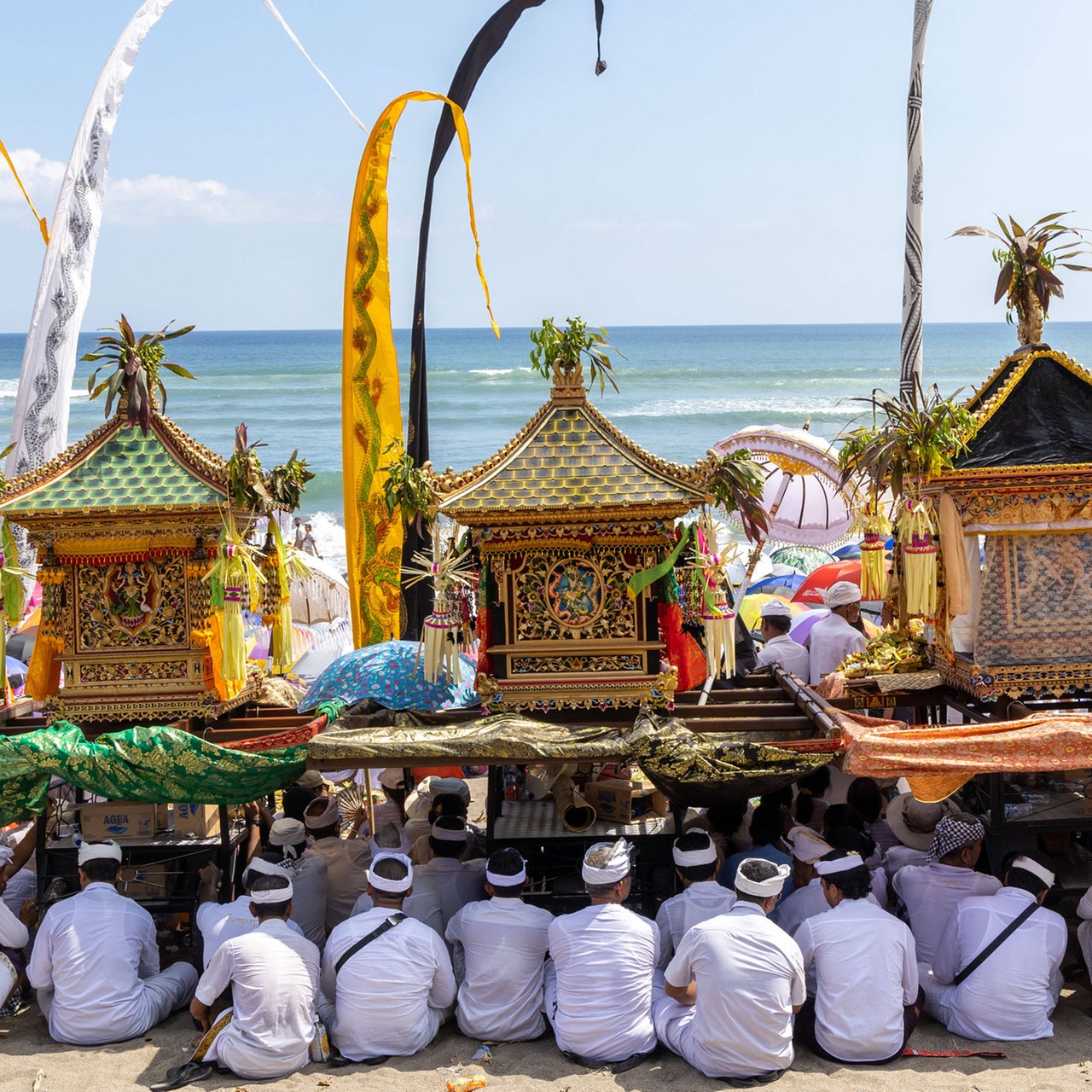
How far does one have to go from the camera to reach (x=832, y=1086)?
5.37m

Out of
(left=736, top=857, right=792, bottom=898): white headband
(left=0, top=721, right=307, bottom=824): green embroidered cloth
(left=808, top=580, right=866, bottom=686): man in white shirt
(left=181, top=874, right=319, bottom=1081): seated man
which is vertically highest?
(left=808, top=580, right=866, bottom=686): man in white shirt

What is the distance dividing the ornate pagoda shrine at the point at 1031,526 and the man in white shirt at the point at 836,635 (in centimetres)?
224

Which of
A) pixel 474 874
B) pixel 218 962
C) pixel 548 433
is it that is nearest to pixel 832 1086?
pixel 474 874

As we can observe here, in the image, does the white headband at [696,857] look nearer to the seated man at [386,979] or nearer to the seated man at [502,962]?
the seated man at [502,962]

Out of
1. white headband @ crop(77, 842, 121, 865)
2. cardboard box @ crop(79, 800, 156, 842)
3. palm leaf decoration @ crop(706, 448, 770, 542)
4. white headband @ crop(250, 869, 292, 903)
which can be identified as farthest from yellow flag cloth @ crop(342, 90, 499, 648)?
white headband @ crop(250, 869, 292, 903)

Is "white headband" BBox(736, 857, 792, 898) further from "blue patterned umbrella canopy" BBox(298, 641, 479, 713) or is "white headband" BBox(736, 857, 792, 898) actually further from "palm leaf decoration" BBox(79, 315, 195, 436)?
"palm leaf decoration" BBox(79, 315, 195, 436)

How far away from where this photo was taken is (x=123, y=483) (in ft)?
22.7

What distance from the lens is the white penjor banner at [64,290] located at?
11.1 metres

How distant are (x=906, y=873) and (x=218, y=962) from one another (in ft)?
11.3

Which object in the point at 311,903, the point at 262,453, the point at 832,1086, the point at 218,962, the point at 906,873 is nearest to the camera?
the point at 832,1086

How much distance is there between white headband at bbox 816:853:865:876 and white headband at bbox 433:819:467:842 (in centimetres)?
203

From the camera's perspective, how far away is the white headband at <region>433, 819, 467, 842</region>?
6.80 meters

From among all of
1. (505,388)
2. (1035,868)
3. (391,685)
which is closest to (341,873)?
(391,685)

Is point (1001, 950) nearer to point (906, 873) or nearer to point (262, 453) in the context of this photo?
point (906, 873)
